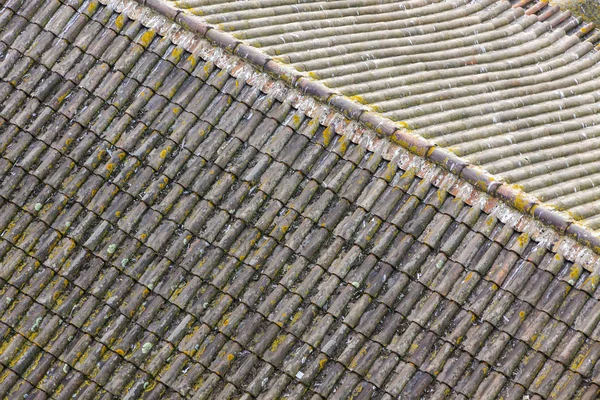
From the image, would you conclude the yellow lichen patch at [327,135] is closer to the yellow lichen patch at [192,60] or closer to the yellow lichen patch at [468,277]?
the yellow lichen patch at [192,60]

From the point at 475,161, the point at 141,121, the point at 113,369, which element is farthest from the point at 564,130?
the point at 113,369

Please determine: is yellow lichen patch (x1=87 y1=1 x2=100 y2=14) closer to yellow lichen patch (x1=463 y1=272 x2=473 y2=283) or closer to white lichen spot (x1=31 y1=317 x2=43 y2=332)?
white lichen spot (x1=31 y1=317 x2=43 y2=332)

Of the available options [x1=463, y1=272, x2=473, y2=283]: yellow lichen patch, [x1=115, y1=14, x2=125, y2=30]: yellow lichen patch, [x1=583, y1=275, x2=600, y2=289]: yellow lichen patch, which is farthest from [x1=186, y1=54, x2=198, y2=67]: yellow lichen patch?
[x1=583, y1=275, x2=600, y2=289]: yellow lichen patch

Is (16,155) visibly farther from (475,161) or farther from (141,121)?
(475,161)

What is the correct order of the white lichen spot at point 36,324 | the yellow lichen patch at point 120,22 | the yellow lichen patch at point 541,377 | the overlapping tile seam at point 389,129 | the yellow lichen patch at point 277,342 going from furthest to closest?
the yellow lichen patch at point 120,22 < the white lichen spot at point 36,324 < the overlapping tile seam at point 389,129 < the yellow lichen patch at point 277,342 < the yellow lichen patch at point 541,377

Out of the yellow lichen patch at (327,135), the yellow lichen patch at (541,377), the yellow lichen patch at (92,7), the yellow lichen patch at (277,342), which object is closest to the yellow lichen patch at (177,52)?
the yellow lichen patch at (92,7)

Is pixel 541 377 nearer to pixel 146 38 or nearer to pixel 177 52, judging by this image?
pixel 177 52
